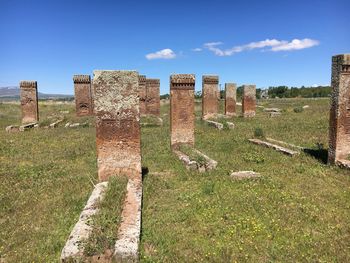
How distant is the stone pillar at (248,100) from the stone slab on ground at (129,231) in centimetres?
1813

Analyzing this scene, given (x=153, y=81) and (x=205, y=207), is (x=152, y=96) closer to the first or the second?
(x=153, y=81)

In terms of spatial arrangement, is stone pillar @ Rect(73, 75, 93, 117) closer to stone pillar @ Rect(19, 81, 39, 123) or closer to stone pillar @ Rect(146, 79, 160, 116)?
stone pillar @ Rect(19, 81, 39, 123)

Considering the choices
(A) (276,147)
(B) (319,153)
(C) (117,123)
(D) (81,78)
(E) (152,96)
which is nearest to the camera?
(C) (117,123)

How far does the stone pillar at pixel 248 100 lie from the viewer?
78.4ft

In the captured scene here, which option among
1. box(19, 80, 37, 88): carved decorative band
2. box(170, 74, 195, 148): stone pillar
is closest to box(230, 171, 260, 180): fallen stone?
box(170, 74, 195, 148): stone pillar

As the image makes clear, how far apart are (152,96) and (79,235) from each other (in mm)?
21531

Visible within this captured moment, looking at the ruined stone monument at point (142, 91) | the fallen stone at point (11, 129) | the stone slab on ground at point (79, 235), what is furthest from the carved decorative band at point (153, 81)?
the stone slab on ground at point (79, 235)

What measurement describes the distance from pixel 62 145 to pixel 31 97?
11.0m

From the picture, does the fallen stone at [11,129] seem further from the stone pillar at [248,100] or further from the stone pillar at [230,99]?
the stone pillar at [248,100]

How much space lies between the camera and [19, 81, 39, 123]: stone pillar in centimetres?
2353

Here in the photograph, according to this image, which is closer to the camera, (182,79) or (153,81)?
(182,79)

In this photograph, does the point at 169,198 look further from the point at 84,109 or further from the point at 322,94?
the point at 322,94

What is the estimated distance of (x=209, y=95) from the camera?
74.7 ft

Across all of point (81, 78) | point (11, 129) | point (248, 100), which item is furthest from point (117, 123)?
point (248, 100)
